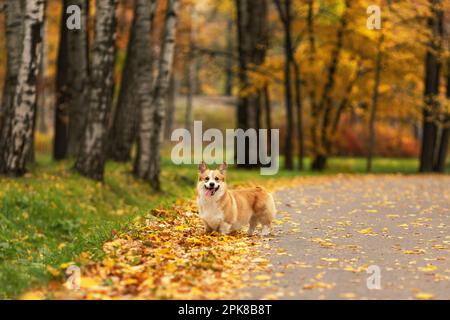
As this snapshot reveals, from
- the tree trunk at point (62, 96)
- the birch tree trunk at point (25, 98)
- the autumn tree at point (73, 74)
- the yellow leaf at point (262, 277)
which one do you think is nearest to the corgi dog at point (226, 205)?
the yellow leaf at point (262, 277)

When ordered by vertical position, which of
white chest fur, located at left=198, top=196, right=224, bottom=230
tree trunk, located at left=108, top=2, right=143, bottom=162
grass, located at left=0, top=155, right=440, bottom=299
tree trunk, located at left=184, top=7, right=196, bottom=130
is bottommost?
grass, located at left=0, top=155, right=440, bottom=299

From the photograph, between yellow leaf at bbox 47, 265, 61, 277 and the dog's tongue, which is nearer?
yellow leaf at bbox 47, 265, 61, 277

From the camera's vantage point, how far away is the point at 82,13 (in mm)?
22516

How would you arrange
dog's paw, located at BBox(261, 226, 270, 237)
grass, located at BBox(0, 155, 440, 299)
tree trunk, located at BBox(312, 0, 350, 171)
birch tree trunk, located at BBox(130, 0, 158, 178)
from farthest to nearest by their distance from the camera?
tree trunk, located at BBox(312, 0, 350, 171), birch tree trunk, located at BBox(130, 0, 158, 178), dog's paw, located at BBox(261, 226, 270, 237), grass, located at BBox(0, 155, 440, 299)

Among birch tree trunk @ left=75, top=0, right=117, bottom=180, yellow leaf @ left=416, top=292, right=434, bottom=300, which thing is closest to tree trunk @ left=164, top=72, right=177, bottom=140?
birch tree trunk @ left=75, top=0, right=117, bottom=180

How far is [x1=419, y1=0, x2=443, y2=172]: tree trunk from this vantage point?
32156 mm

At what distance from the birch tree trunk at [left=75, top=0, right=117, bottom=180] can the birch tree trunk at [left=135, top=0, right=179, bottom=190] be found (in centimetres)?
189

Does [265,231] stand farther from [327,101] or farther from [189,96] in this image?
[189,96]

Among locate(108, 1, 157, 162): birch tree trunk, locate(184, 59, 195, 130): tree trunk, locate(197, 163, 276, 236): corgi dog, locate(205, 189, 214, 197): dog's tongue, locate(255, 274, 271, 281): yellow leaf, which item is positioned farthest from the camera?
locate(184, 59, 195, 130): tree trunk

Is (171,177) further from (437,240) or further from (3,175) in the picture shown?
(437,240)

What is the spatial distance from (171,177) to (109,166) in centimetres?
246

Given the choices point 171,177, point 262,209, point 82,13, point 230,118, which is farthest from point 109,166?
point 230,118

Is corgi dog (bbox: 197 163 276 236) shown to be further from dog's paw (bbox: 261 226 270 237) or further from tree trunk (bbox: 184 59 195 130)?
tree trunk (bbox: 184 59 195 130)

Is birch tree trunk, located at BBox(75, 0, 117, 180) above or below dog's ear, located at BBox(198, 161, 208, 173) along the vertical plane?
above
